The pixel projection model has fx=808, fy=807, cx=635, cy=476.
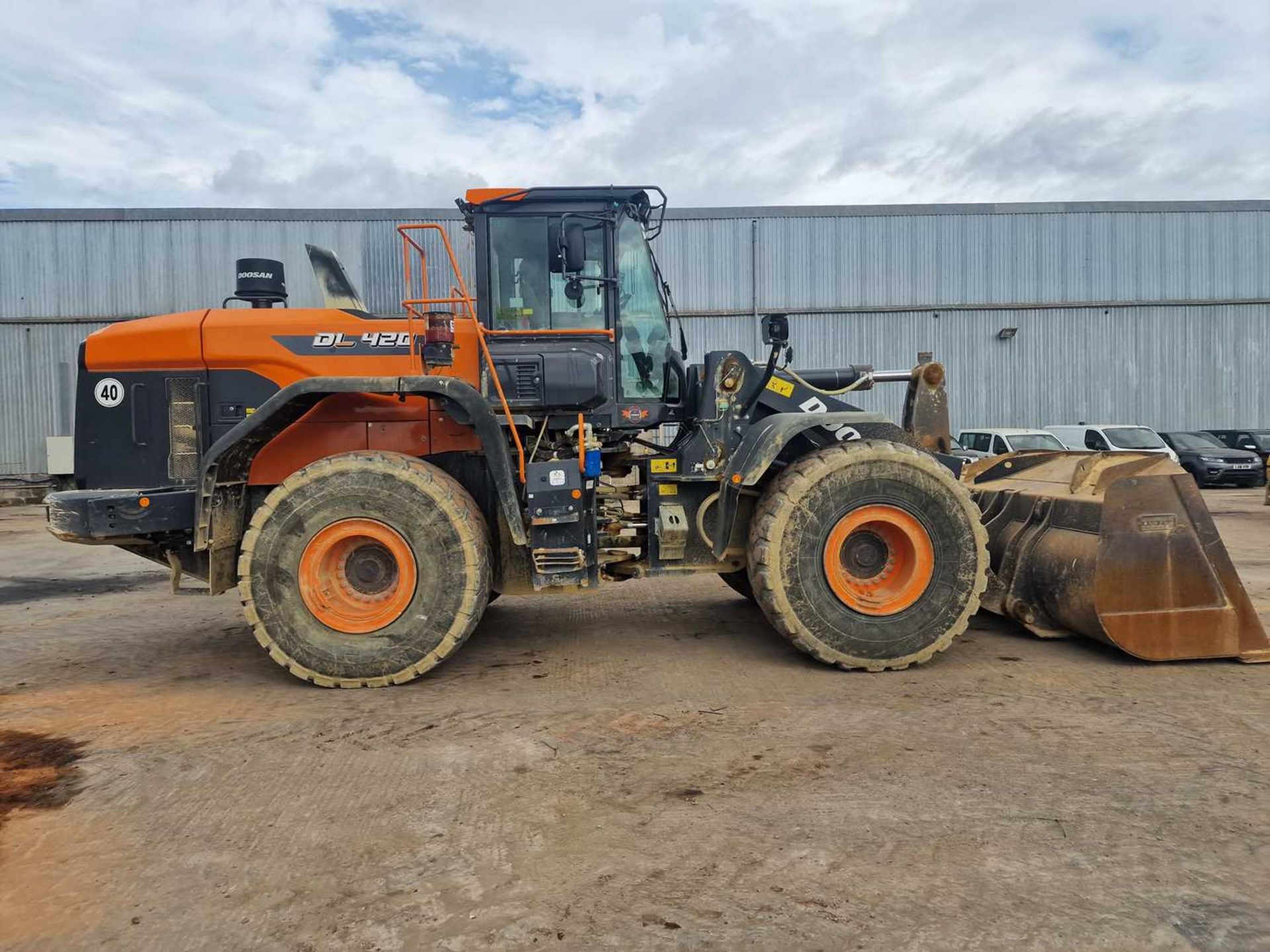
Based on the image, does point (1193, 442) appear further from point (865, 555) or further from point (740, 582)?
point (865, 555)

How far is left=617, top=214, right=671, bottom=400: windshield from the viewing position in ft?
17.6

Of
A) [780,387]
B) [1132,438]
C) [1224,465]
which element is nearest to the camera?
[780,387]

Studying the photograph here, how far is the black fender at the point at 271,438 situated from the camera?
187 inches

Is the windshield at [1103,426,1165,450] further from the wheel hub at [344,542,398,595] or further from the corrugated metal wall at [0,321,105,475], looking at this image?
the corrugated metal wall at [0,321,105,475]

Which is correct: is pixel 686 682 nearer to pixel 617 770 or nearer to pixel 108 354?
pixel 617 770

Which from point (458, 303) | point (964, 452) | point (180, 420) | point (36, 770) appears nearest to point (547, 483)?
point (458, 303)

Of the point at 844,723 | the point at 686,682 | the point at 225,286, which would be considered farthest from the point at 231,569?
the point at 225,286

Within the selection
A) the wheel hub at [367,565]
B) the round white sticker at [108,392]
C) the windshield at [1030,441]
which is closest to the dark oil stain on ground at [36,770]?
the wheel hub at [367,565]

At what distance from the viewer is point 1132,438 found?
18.4 m

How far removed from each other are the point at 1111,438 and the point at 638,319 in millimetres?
16762

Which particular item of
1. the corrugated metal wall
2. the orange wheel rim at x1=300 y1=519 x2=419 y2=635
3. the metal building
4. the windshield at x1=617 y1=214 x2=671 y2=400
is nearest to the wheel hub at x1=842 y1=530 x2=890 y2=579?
the windshield at x1=617 y1=214 x2=671 y2=400

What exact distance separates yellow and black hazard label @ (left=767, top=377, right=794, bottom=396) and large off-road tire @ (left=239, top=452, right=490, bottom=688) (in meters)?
2.25

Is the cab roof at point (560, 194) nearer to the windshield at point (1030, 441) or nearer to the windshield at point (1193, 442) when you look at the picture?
the windshield at point (1030, 441)

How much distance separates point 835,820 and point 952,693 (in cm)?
175
